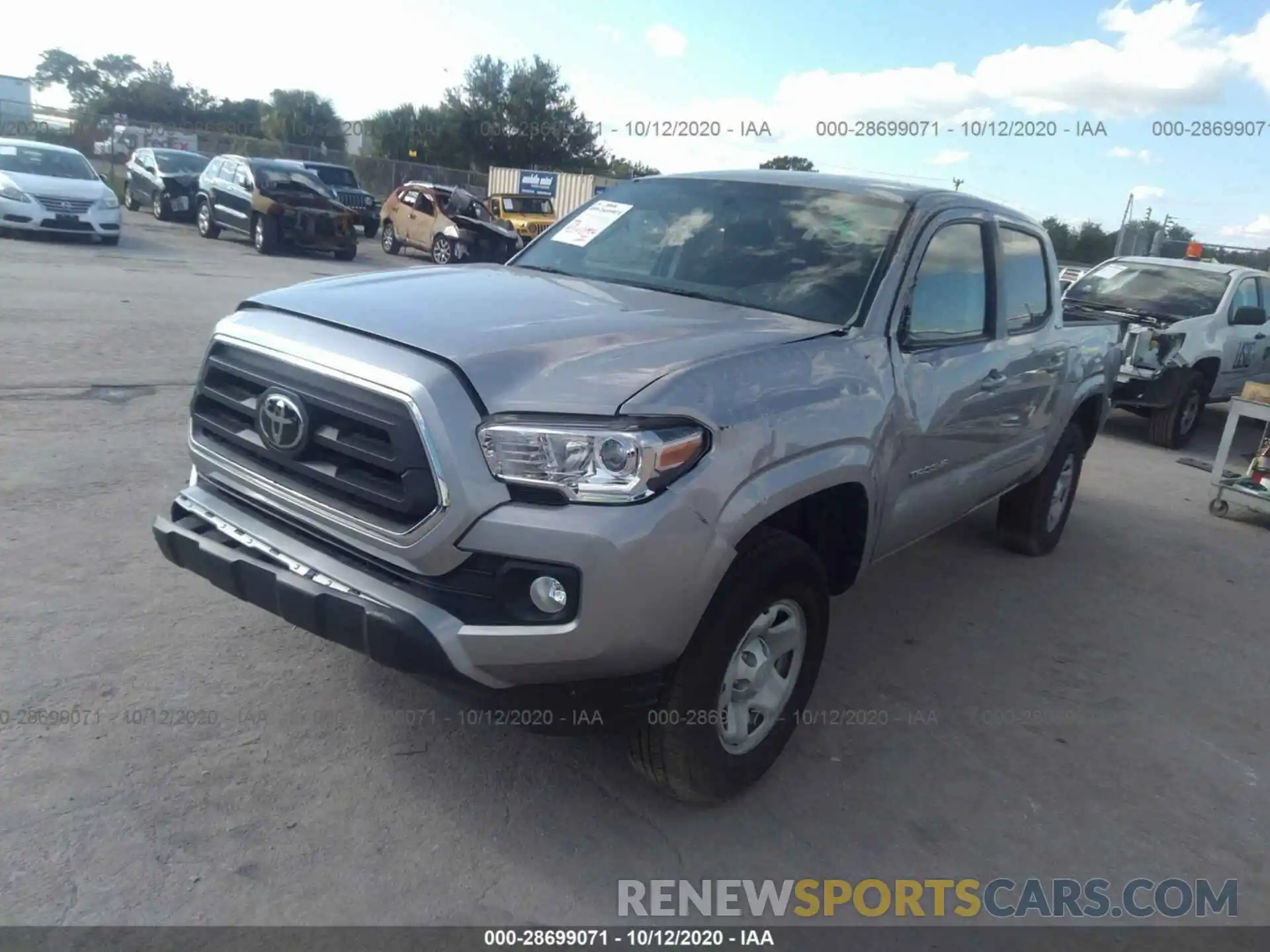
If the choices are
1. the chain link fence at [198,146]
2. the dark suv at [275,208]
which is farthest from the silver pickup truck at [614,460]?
the chain link fence at [198,146]

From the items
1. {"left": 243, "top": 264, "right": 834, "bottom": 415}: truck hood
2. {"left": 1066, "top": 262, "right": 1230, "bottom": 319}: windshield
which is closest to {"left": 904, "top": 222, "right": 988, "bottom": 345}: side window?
{"left": 243, "top": 264, "right": 834, "bottom": 415}: truck hood

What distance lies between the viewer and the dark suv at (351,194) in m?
25.5

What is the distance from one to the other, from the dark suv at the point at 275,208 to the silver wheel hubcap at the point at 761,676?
17.1 meters

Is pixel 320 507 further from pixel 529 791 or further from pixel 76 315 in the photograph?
pixel 76 315

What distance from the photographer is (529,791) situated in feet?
10.0

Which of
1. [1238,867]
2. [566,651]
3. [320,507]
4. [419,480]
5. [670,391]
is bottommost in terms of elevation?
[1238,867]

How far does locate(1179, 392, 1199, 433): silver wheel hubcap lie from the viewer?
9.87 meters

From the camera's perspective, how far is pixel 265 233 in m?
18.2

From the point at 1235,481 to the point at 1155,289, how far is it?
13.4 ft

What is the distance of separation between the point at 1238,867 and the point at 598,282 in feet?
9.73

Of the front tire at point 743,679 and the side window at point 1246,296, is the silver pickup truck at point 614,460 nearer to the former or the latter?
the front tire at point 743,679

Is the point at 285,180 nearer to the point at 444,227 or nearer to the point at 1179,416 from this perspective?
the point at 444,227

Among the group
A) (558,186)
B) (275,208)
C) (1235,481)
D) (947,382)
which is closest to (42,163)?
(275,208)

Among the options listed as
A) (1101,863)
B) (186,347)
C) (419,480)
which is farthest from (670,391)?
(186,347)
